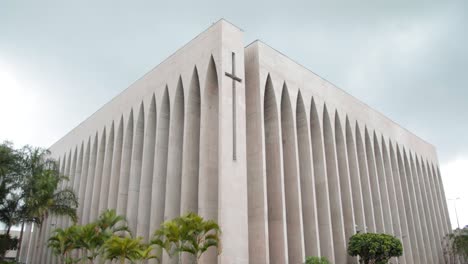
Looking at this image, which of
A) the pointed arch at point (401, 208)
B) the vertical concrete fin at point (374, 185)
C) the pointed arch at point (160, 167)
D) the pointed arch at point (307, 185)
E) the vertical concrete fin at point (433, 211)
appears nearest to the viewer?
the pointed arch at point (307, 185)

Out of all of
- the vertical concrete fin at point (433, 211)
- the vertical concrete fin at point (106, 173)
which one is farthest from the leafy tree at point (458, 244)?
the vertical concrete fin at point (106, 173)

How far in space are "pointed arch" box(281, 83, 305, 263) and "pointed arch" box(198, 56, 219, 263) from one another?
5314 millimetres

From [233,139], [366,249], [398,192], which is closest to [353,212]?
[366,249]

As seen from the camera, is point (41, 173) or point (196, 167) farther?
point (41, 173)

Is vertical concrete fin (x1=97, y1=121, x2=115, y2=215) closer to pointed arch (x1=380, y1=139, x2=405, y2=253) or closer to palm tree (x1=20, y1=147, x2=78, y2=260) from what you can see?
palm tree (x1=20, y1=147, x2=78, y2=260)

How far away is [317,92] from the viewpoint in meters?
34.2

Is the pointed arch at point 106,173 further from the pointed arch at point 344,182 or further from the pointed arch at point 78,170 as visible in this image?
the pointed arch at point 344,182

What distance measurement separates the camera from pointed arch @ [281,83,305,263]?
26.6 meters

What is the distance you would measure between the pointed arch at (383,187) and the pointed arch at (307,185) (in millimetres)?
13156

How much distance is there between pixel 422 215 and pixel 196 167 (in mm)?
32156

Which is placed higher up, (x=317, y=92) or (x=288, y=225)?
(x=317, y=92)

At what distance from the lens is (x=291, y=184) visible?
28.1m

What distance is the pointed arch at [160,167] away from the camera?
1121 inches

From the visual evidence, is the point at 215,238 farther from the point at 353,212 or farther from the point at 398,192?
the point at 398,192
